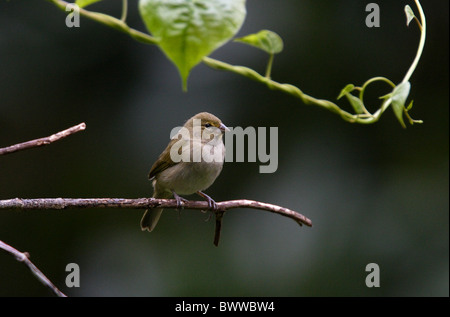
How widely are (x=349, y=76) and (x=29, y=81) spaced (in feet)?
8.91

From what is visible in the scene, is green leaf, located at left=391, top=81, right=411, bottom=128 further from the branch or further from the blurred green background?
the blurred green background

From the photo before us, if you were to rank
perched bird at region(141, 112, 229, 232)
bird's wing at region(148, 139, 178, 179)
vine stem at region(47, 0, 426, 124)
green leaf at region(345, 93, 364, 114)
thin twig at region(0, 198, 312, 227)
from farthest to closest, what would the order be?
bird's wing at region(148, 139, 178, 179)
perched bird at region(141, 112, 229, 232)
thin twig at region(0, 198, 312, 227)
green leaf at region(345, 93, 364, 114)
vine stem at region(47, 0, 426, 124)

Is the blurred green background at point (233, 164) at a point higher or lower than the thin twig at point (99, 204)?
higher

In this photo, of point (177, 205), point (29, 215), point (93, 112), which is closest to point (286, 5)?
point (93, 112)

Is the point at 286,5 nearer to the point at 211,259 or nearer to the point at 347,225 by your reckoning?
the point at 347,225

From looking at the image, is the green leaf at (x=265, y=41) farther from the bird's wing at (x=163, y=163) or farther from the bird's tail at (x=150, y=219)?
the bird's tail at (x=150, y=219)

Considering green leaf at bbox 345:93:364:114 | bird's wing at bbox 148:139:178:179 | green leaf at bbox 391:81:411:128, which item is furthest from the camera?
bird's wing at bbox 148:139:178:179

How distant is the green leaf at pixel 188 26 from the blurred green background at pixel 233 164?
3689mm

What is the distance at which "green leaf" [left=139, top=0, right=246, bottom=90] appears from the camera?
0.70 meters

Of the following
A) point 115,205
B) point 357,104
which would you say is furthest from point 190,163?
point 357,104

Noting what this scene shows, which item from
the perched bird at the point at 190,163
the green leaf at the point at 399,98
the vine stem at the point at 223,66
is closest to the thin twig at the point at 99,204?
the vine stem at the point at 223,66

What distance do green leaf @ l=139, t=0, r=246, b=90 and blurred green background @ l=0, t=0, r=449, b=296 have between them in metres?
3.69

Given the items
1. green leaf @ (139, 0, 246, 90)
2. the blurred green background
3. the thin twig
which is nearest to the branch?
the thin twig

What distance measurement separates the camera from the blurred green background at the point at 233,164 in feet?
14.3
